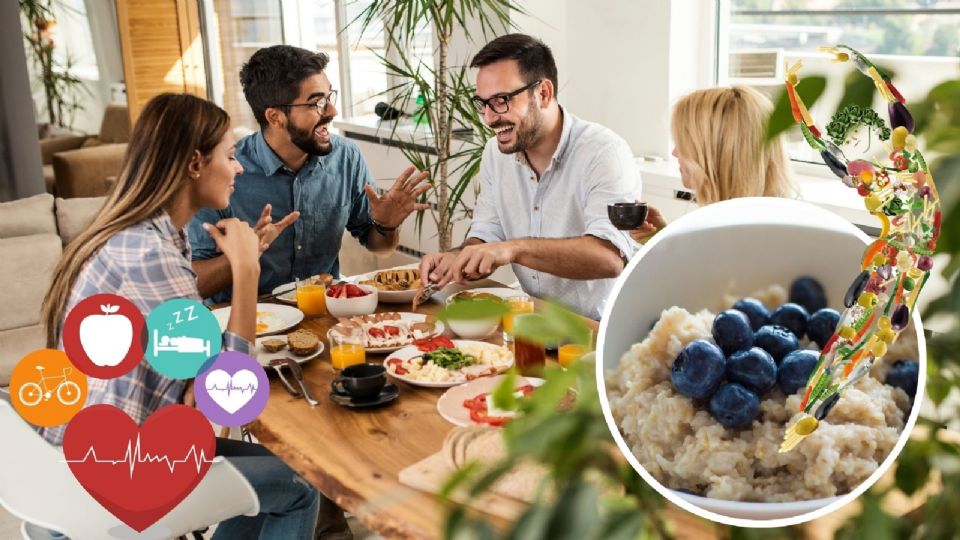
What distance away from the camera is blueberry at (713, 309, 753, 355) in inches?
13.4

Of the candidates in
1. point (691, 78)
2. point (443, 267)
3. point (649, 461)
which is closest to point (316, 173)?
point (443, 267)

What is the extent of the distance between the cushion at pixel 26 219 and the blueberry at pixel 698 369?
3.27 meters

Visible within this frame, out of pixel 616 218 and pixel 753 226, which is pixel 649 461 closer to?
pixel 753 226

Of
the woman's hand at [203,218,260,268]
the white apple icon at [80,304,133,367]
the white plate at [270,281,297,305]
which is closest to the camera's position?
the white apple icon at [80,304,133,367]

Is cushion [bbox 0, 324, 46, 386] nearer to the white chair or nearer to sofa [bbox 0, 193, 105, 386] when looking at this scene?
sofa [bbox 0, 193, 105, 386]

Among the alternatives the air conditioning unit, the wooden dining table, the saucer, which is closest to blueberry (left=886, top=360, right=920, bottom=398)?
the wooden dining table

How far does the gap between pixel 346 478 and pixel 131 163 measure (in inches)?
27.6

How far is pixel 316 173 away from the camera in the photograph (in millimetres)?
2539

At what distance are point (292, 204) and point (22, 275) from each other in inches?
44.9

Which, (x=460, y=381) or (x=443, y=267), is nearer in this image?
(x=460, y=381)

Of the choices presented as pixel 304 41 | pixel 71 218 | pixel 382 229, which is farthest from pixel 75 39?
pixel 382 229

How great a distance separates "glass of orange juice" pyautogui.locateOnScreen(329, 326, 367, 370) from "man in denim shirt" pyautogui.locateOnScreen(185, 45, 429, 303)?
0.76 metres

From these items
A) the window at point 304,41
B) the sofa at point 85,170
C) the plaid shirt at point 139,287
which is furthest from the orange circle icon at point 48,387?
the sofa at point 85,170

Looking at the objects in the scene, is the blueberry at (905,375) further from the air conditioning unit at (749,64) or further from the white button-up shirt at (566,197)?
the air conditioning unit at (749,64)
